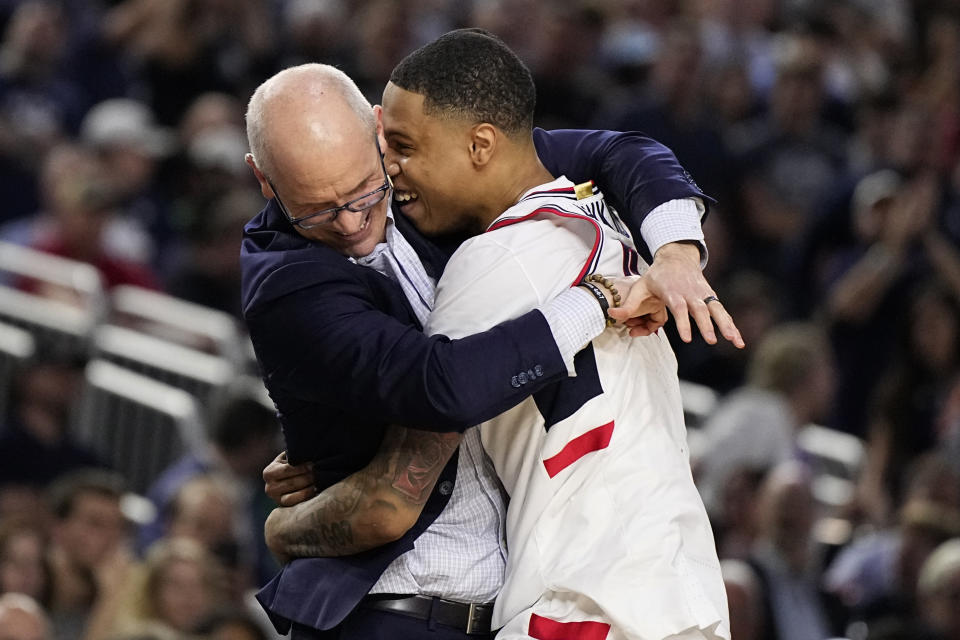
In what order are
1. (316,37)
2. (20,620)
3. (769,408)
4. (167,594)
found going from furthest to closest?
1. (316,37)
2. (769,408)
3. (167,594)
4. (20,620)

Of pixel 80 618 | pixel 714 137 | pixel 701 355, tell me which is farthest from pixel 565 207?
pixel 714 137

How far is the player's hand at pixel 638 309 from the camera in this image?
8.99ft

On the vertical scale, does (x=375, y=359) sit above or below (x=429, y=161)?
below

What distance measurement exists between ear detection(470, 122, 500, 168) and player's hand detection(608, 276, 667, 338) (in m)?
0.33

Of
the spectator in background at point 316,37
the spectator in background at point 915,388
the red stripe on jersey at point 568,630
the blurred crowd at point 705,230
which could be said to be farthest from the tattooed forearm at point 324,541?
the spectator in background at point 316,37

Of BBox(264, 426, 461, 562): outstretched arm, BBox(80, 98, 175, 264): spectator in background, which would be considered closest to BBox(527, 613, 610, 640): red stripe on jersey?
BBox(264, 426, 461, 562): outstretched arm

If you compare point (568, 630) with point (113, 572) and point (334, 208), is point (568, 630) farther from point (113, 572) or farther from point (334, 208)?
point (113, 572)

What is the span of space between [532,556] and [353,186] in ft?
2.33

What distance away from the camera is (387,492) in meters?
2.79

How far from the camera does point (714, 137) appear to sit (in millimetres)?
8461

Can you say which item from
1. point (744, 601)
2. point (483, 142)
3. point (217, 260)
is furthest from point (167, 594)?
point (483, 142)

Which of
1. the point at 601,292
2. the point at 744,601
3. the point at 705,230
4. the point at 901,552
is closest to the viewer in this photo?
the point at 601,292

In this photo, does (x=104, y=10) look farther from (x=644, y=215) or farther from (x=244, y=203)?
(x=644, y=215)

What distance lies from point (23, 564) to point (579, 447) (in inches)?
139
